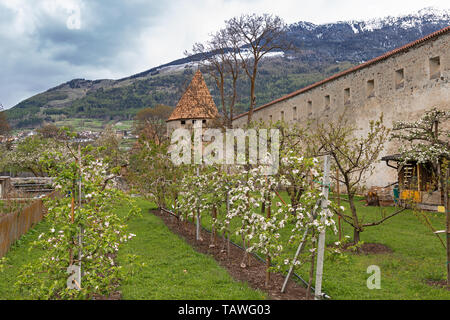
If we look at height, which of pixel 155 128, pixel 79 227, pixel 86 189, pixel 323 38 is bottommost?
pixel 79 227

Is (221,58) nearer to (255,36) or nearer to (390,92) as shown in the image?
(255,36)

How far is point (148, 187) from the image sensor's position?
14422mm

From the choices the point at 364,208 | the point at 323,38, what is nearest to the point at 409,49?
the point at 364,208

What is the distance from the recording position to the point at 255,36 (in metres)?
22.5

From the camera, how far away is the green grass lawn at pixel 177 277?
19.1ft

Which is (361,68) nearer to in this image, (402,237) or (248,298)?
(402,237)

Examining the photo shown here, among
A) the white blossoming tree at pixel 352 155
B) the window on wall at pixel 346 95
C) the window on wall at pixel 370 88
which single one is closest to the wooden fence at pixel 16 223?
the white blossoming tree at pixel 352 155

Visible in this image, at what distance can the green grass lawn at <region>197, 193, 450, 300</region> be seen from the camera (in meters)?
5.91

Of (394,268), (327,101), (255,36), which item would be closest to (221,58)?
(255,36)

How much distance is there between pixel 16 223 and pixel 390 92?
18688 millimetres

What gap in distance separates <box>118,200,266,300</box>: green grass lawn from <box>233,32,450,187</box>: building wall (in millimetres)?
6664

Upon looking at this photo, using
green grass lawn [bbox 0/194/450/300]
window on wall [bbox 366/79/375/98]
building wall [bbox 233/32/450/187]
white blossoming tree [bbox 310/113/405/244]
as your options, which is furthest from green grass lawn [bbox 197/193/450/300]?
window on wall [bbox 366/79/375/98]

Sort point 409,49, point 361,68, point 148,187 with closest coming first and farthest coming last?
point 148,187, point 409,49, point 361,68

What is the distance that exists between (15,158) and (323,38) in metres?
169
